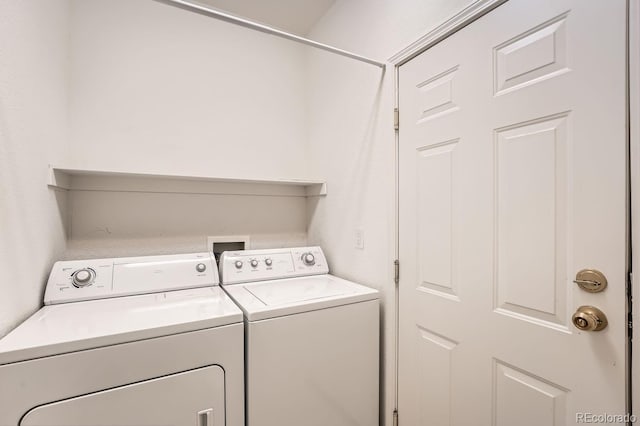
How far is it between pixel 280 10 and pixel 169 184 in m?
1.47

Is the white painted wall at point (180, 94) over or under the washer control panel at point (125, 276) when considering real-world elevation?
over

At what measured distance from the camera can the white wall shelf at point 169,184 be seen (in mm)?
1584

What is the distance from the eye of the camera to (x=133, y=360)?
1.02 meters

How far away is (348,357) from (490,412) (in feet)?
2.00

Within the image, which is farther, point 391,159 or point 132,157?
point 132,157

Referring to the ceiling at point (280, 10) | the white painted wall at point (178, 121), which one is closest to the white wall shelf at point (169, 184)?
the white painted wall at point (178, 121)

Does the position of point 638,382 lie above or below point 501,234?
below

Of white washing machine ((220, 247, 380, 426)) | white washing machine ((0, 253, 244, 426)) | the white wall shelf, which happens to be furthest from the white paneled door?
the white wall shelf

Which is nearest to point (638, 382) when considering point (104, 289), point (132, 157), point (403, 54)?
point (403, 54)

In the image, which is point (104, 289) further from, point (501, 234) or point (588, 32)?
point (588, 32)

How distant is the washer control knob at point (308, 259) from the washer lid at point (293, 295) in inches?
6.3

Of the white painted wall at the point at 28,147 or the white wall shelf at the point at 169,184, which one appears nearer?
the white painted wall at the point at 28,147

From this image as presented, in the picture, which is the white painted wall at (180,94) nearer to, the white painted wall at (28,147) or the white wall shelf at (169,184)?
the white wall shelf at (169,184)

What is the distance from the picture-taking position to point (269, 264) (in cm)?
189
